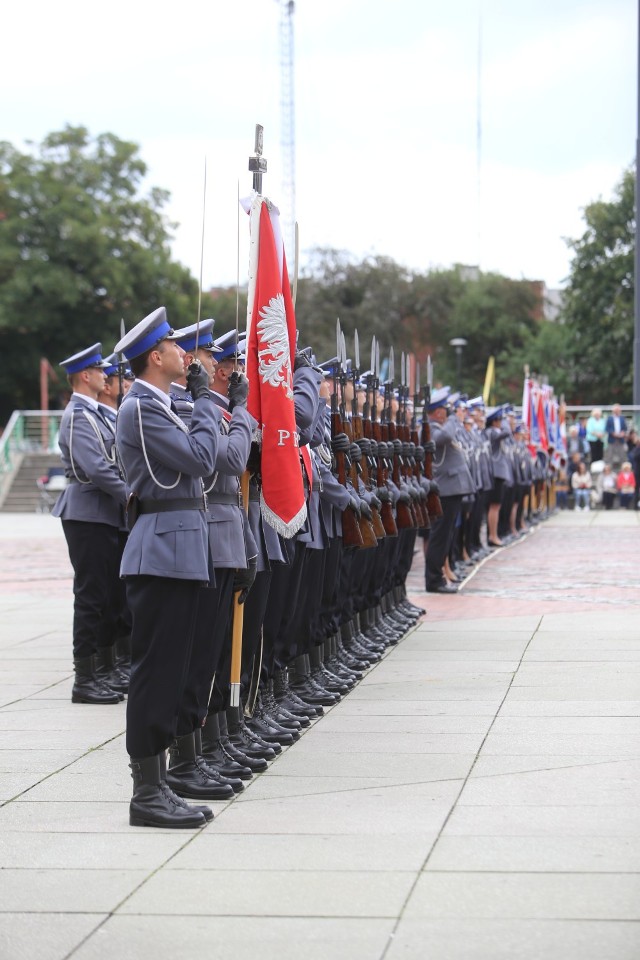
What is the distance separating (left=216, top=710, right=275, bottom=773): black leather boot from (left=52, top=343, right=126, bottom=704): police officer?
6.43ft

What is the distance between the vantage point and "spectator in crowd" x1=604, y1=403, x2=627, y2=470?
3164 centimetres

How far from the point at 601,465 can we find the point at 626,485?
55.7 inches

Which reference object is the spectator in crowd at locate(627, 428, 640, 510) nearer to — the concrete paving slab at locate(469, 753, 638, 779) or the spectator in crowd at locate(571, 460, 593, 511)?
the spectator in crowd at locate(571, 460, 593, 511)

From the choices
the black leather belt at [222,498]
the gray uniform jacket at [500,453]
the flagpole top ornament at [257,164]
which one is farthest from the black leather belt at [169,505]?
the gray uniform jacket at [500,453]

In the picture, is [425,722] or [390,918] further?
[425,722]

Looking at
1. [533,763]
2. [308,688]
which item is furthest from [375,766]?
[308,688]

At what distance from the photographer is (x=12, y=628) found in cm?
1242

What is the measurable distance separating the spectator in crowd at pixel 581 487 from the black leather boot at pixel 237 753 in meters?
25.4

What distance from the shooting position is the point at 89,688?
343 inches

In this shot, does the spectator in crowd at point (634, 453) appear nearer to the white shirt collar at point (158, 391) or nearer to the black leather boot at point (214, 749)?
the black leather boot at point (214, 749)

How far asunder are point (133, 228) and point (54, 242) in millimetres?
2988

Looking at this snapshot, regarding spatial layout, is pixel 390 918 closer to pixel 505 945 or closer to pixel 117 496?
pixel 505 945

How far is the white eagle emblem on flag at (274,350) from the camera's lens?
288 inches

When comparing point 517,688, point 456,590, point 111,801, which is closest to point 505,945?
point 111,801
